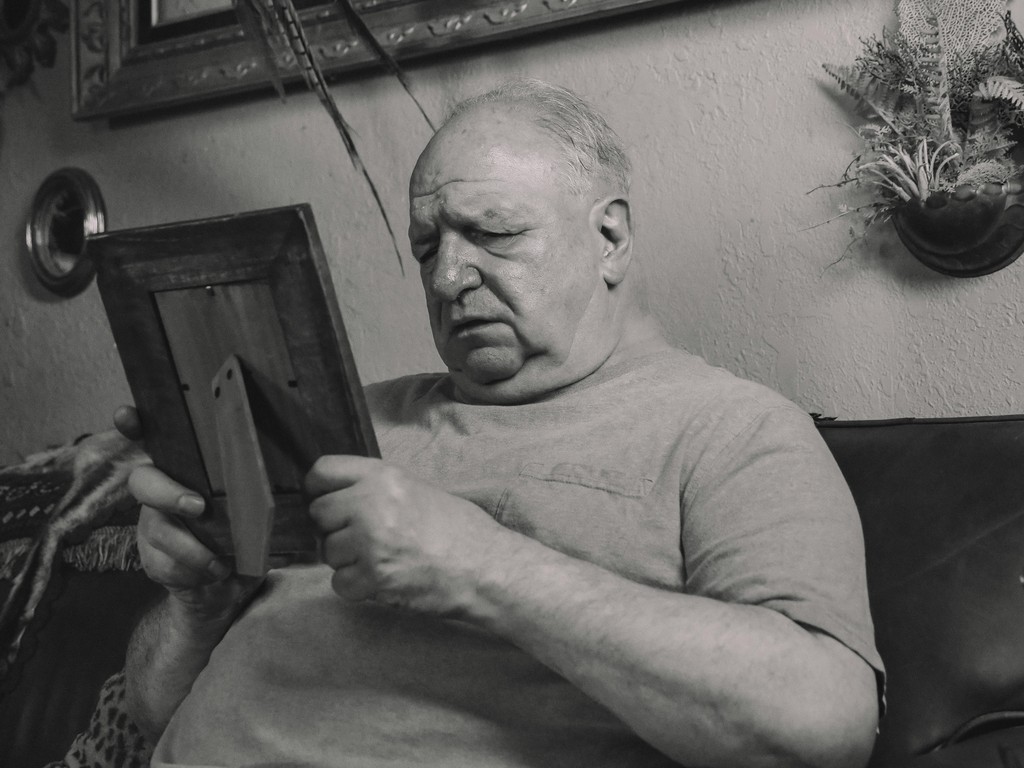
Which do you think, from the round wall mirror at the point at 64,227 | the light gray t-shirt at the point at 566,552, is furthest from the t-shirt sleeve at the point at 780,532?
the round wall mirror at the point at 64,227

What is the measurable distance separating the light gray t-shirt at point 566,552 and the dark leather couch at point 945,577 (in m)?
0.14

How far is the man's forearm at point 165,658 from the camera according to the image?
1.17 meters

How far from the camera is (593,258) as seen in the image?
1173 mm

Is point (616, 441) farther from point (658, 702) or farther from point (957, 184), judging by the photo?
point (957, 184)

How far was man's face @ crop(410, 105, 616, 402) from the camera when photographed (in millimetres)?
1118

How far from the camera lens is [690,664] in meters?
0.81

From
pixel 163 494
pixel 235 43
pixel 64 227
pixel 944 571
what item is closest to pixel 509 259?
pixel 163 494

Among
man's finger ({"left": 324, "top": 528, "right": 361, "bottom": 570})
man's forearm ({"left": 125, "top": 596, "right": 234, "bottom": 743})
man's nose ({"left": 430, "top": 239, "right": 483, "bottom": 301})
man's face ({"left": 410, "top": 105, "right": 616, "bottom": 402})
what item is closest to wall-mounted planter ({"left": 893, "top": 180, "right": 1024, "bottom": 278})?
man's face ({"left": 410, "top": 105, "right": 616, "bottom": 402})

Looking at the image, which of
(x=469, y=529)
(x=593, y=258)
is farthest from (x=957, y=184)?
(x=469, y=529)

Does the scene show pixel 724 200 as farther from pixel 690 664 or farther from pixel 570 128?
pixel 690 664

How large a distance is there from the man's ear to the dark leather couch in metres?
0.30

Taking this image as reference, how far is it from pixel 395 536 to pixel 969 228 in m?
0.86

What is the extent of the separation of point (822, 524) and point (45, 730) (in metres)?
1.15

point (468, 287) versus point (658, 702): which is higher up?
point (468, 287)
